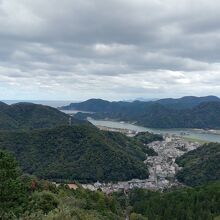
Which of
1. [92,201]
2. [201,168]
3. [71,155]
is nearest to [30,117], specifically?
[71,155]

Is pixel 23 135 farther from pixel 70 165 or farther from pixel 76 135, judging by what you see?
pixel 70 165

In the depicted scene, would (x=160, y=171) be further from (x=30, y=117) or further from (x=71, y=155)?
(x=30, y=117)

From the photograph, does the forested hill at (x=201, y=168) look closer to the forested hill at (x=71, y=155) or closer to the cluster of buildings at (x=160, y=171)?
the cluster of buildings at (x=160, y=171)

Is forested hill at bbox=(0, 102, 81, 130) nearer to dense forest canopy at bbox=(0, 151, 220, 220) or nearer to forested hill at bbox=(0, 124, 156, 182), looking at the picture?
forested hill at bbox=(0, 124, 156, 182)

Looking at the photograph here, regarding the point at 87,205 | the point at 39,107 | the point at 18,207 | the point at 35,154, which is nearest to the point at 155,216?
the point at 87,205

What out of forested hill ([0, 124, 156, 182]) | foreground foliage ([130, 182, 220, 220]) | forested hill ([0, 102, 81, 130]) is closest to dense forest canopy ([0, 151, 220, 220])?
foreground foliage ([130, 182, 220, 220])
